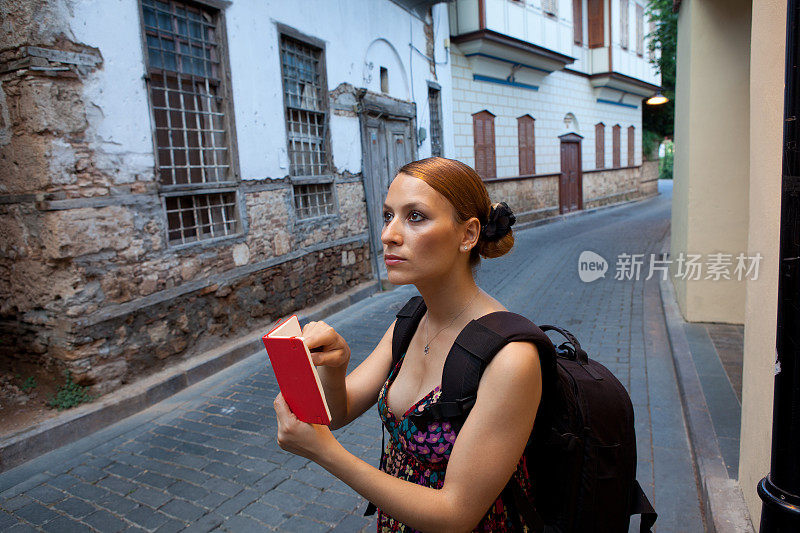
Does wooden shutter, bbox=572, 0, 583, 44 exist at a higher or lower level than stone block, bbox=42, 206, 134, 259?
higher

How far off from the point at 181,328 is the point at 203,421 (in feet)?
4.80

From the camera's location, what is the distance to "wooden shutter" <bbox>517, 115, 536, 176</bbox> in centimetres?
1728

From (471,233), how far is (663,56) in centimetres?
1708

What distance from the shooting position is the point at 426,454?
1.52 meters

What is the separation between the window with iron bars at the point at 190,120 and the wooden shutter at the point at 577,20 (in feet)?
53.8

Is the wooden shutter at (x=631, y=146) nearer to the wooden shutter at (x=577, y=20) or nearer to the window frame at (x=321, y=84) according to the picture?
the wooden shutter at (x=577, y=20)

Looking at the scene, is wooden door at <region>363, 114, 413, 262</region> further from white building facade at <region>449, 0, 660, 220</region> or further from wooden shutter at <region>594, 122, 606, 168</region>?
wooden shutter at <region>594, 122, 606, 168</region>

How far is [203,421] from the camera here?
4762mm

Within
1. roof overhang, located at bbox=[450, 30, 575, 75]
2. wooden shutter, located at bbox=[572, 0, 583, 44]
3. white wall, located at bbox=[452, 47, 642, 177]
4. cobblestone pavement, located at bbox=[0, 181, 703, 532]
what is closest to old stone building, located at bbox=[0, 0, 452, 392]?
cobblestone pavement, located at bbox=[0, 181, 703, 532]

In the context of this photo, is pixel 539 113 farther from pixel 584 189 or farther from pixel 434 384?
pixel 434 384

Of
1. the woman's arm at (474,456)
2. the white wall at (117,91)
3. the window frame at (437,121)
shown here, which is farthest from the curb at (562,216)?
the woman's arm at (474,456)

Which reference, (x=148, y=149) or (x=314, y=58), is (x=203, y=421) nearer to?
(x=148, y=149)

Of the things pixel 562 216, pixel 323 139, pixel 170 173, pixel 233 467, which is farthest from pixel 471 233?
pixel 562 216

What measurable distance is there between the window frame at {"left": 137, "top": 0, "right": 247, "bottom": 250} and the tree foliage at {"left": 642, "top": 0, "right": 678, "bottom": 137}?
22.2 ft
